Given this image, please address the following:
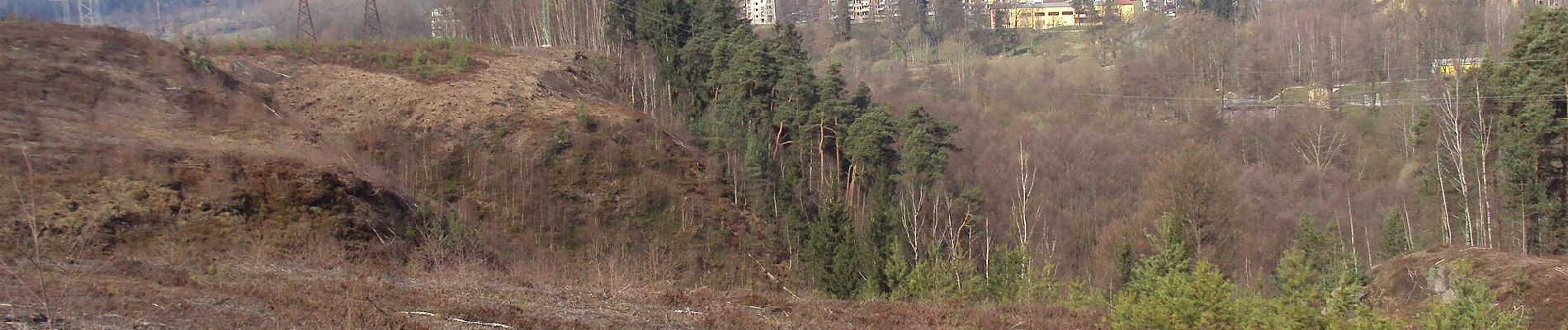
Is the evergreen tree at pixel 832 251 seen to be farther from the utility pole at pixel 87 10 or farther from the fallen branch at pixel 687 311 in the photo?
the utility pole at pixel 87 10

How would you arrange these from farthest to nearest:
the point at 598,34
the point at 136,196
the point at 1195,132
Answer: the point at 1195,132 → the point at 598,34 → the point at 136,196

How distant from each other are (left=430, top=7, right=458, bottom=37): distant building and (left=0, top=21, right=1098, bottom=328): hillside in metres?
12.7

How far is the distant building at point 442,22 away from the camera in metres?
51.0

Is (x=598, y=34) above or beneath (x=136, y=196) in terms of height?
above

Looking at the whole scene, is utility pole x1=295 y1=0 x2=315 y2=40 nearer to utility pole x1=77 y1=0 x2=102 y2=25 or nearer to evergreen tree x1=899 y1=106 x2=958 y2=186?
utility pole x1=77 y1=0 x2=102 y2=25

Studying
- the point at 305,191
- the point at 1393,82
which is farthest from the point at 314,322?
the point at 1393,82

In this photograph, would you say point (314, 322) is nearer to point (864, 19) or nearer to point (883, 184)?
point (883, 184)

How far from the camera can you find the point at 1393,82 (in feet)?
182

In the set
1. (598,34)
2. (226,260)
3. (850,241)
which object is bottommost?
(850,241)

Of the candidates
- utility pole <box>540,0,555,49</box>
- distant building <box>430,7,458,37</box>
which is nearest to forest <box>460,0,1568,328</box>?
utility pole <box>540,0,555,49</box>

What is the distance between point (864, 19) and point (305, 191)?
261 ft

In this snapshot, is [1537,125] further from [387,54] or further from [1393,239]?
[387,54]

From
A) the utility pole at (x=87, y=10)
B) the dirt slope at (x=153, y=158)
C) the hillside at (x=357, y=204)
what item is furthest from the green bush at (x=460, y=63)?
Answer: the utility pole at (x=87, y=10)

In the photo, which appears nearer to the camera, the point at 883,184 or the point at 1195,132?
the point at 883,184
